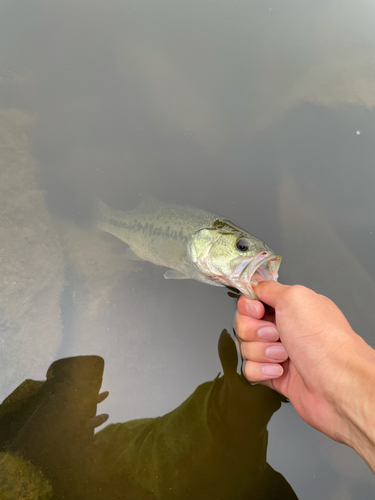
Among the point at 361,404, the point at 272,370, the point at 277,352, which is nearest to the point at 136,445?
the point at 272,370

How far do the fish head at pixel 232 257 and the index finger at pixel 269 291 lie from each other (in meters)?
0.06

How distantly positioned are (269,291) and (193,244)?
0.89 meters

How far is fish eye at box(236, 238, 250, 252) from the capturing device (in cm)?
208

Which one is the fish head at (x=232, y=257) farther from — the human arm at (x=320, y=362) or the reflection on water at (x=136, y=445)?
the reflection on water at (x=136, y=445)

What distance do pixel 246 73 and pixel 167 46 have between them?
1069 millimetres

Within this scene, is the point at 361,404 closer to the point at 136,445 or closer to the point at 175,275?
the point at 175,275

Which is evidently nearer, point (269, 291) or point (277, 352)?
point (269, 291)

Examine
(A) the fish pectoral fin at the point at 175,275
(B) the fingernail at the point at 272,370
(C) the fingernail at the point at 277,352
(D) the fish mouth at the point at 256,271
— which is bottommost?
(A) the fish pectoral fin at the point at 175,275

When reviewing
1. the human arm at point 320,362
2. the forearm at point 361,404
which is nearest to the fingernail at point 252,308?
the human arm at point 320,362

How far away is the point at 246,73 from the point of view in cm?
339

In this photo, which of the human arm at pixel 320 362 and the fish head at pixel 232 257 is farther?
the fish head at pixel 232 257

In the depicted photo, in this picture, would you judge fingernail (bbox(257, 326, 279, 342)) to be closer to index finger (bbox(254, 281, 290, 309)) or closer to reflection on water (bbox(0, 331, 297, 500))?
index finger (bbox(254, 281, 290, 309))

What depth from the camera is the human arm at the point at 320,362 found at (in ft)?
4.21

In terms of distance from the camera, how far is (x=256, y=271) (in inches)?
83.7
